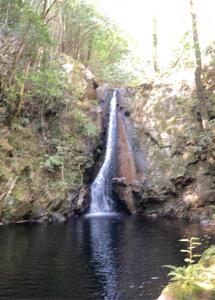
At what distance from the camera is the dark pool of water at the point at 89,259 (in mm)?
7501

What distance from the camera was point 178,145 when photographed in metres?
18.2

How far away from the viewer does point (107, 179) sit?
18984 millimetres

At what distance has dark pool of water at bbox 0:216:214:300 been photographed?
7.50 meters

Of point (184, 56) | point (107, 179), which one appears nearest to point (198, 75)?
point (184, 56)

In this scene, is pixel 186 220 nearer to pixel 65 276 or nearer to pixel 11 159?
pixel 11 159

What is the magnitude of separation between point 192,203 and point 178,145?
9.36ft

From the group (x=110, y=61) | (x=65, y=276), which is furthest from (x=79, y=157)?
(x=110, y=61)

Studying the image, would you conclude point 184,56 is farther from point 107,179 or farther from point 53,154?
→ point 53,154

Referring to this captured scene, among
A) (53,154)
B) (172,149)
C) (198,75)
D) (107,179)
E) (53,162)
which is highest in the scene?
(198,75)

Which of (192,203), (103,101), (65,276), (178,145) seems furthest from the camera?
(103,101)

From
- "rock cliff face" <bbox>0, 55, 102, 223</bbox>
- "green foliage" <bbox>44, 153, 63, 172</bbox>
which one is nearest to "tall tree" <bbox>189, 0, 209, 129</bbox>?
"rock cliff face" <bbox>0, 55, 102, 223</bbox>

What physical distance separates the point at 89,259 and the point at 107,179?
9.42 m

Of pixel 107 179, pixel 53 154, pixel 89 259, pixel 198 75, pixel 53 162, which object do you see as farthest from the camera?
pixel 107 179

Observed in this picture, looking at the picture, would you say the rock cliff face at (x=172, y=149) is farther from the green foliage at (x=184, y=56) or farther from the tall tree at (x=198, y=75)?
the green foliage at (x=184, y=56)
